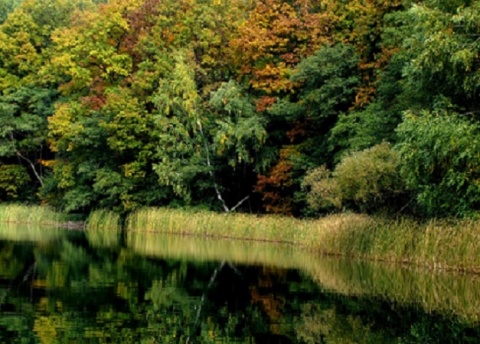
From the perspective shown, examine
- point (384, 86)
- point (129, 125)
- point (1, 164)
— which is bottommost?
point (1, 164)

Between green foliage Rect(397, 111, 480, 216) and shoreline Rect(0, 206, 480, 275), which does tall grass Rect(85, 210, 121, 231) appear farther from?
green foliage Rect(397, 111, 480, 216)

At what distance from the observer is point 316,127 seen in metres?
36.4

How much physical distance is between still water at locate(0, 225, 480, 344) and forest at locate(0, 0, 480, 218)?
4.16m

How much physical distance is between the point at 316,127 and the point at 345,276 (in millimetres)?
17562

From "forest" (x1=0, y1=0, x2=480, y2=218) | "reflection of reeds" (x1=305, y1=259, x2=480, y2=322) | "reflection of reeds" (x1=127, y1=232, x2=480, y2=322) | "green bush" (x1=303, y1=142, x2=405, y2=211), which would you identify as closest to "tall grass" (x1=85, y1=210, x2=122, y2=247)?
"forest" (x1=0, y1=0, x2=480, y2=218)

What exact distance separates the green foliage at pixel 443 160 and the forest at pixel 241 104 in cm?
6

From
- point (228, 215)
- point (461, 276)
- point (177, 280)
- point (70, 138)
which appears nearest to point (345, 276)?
point (461, 276)

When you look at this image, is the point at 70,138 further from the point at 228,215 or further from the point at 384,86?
the point at 384,86

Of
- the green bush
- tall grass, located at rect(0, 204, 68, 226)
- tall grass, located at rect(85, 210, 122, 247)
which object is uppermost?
the green bush

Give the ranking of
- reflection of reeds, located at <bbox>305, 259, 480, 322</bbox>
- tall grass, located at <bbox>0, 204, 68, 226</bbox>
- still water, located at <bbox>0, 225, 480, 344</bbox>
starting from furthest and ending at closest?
1. tall grass, located at <bbox>0, 204, 68, 226</bbox>
2. reflection of reeds, located at <bbox>305, 259, 480, 322</bbox>
3. still water, located at <bbox>0, 225, 480, 344</bbox>

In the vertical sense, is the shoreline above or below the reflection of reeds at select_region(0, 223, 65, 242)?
above

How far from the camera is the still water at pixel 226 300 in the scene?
38.8 ft

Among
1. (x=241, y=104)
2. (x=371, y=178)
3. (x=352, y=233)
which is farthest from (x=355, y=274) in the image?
(x=241, y=104)

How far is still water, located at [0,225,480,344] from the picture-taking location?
38.8 feet
